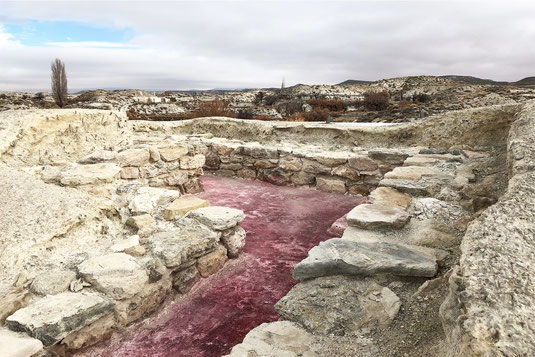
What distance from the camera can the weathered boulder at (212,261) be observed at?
112 inches

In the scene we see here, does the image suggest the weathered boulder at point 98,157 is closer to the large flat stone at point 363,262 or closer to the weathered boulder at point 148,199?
the weathered boulder at point 148,199

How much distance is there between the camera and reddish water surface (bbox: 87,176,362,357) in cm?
215

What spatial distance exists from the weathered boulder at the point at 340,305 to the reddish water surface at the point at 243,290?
540mm

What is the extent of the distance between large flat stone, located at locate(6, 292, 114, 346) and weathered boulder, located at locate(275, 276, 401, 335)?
1112 mm

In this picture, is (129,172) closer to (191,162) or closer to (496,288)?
(191,162)

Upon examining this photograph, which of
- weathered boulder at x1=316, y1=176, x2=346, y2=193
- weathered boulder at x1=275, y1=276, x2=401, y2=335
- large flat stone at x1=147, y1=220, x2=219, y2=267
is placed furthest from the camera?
weathered boulder at x1=316, y1=176, x2=346, y2=193

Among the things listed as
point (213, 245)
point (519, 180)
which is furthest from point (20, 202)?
point (519, 180)

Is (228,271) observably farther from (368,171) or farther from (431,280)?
(368,171)

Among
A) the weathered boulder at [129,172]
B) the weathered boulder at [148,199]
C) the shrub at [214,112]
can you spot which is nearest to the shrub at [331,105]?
the shrub at [214,112]

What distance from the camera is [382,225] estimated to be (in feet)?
8.48

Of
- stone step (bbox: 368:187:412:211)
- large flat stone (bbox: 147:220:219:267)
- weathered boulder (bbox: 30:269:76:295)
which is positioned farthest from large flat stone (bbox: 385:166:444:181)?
weathered boulder (bbox: 30:269:76:295)

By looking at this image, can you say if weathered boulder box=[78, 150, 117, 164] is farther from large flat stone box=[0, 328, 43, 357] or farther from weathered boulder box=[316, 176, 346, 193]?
weathered boulder box=[316, 176, 346, 193]

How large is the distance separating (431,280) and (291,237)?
195 centimetres

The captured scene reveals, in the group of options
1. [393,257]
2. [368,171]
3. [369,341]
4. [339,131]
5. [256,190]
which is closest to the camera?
[369,341]
